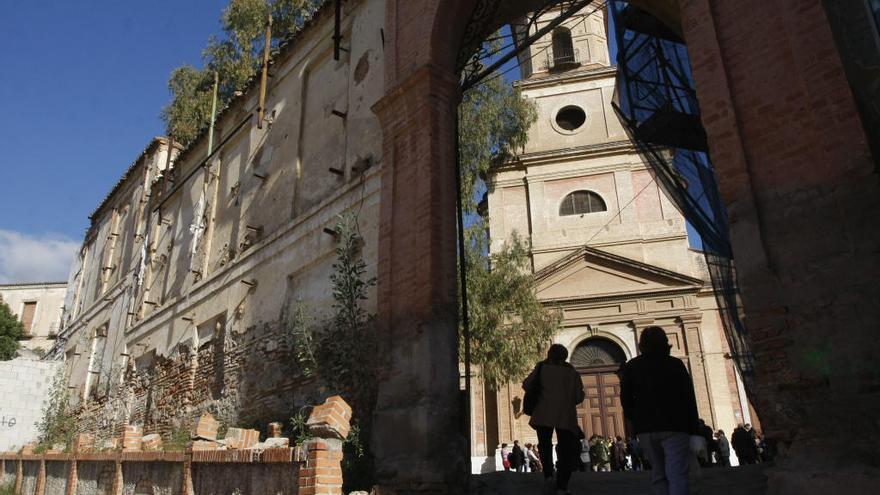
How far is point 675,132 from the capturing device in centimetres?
873

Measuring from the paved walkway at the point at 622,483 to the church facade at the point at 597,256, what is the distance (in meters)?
10.7

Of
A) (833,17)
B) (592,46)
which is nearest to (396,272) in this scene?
(833,17)

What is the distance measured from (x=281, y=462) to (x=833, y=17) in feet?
20.9

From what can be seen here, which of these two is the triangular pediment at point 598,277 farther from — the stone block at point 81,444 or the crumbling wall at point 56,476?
the crumbling wall at point 56,476

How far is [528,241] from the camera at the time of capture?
67.7ft

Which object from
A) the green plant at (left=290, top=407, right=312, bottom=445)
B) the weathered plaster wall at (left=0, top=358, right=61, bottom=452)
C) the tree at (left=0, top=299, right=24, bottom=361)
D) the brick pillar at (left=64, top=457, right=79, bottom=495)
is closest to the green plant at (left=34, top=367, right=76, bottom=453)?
the weathered plaster wall at (left=0, top=358, right=61, bottom=452)

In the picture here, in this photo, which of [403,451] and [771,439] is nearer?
[771,439]

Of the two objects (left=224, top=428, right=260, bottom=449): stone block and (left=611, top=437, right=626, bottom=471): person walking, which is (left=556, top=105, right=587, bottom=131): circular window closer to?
(left=611, top=437, right=626, bottom=471): person walking

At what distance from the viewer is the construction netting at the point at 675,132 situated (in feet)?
25.5

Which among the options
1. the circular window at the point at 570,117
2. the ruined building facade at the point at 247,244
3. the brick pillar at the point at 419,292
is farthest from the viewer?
the circular window at the point at 570,117

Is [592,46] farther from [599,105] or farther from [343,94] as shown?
[343,94]

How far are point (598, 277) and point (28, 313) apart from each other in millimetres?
42368

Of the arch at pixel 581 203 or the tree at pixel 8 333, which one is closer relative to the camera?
the arch at pixel 581 203

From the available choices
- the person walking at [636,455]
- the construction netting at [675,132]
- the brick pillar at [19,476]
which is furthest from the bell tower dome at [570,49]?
the brick pillar at [19,476]
